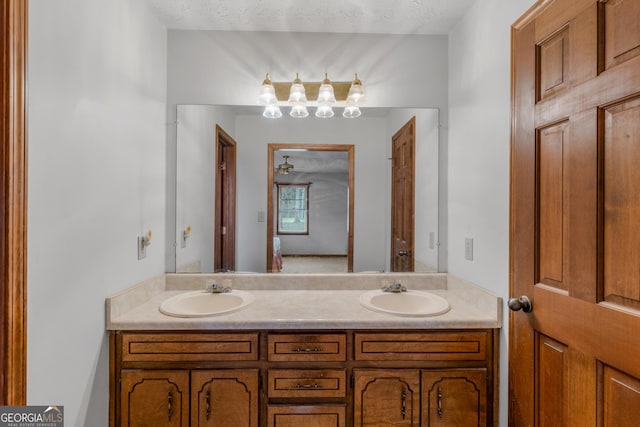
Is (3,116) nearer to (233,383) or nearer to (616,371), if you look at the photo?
(233,383)

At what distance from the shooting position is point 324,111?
6.58 ft

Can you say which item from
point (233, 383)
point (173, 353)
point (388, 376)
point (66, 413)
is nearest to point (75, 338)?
point (66, 413)

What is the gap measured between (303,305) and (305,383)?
0.36 m

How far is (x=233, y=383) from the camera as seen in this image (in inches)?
58.2

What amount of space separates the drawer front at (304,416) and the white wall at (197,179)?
2.98 ft

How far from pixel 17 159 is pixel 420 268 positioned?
192 centimetres


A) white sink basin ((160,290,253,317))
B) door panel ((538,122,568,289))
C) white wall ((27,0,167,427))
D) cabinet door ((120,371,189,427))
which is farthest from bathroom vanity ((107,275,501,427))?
door panel ((538,122,568,289))

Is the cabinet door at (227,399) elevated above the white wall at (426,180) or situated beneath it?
situated beneath

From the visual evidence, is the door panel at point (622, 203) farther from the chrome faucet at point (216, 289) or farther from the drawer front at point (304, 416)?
the chrome faucet at point (216, 289)

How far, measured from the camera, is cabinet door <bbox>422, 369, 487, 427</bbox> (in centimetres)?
150

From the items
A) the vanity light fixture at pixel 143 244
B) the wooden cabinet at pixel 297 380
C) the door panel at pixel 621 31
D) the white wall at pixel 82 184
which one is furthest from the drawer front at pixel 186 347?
the door panel at pixel 621 31

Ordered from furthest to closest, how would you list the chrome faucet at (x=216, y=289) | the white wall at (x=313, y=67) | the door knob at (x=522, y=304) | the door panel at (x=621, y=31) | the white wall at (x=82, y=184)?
the white wall at (x=313, y=67) < the chrome faucet at (x=216, y=289) < the door knob at (x=522, y=304) < the white wall at (x=82, y=184) < the door panel at (x=621, y=31)

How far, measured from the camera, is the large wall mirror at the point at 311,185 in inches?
80.4

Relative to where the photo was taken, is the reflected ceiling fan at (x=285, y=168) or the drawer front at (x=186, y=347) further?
the reflected ceiling fan at (x=285, y=168)
